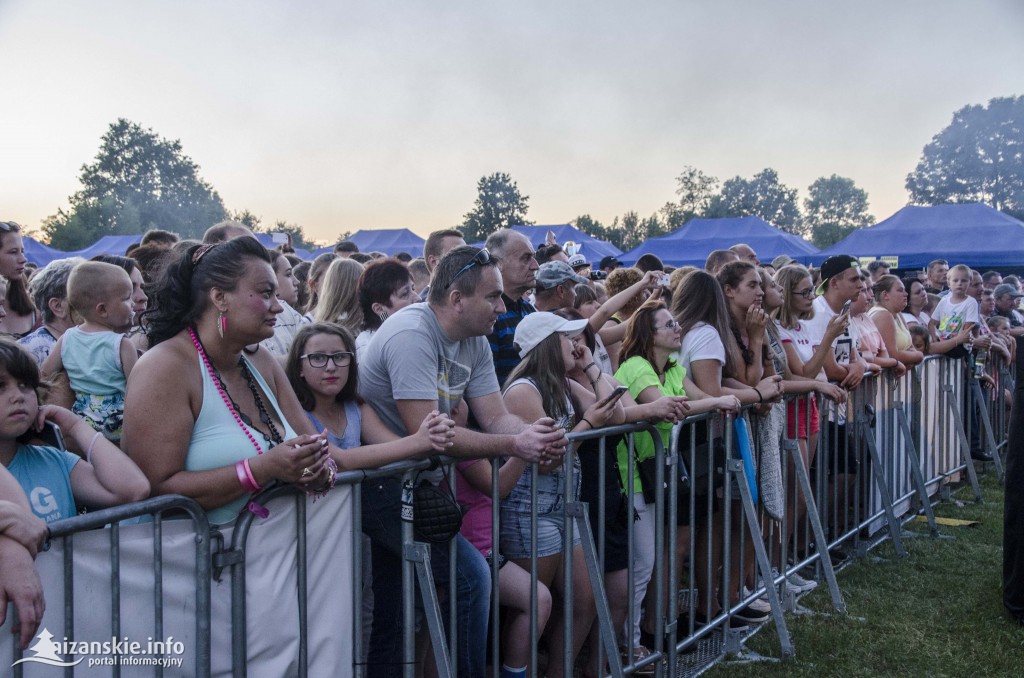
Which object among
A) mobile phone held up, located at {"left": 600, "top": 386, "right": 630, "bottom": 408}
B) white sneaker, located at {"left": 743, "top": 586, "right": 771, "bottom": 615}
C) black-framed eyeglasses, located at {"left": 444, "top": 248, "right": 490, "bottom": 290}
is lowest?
white sneaker, located at {"left": 743, "top": 586, "right": 771, "bottom": 615}

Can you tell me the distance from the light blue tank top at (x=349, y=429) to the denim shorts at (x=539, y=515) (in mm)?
782

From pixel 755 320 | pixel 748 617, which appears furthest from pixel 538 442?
pixel 748 617

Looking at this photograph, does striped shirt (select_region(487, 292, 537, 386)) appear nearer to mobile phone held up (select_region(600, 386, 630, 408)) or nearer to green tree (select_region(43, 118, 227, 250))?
mobile phone held up (select_region(600, 386, 630, 408))

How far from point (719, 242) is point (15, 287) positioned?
66.4 feet

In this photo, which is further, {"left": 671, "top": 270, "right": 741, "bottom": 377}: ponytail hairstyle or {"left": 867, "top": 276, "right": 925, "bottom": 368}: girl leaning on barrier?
{"left": 867, "top": 276, "right": 925, "bottom": 368}: girl leaning on barrier

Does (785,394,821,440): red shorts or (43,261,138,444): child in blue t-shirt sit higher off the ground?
(43,261,138,444): child in blue t-shirt

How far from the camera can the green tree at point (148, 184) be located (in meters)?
82.8

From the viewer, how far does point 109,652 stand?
228 centimetres

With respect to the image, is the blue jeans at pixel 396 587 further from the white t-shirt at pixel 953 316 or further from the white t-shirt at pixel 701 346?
the white t-shirt at pixel 953 316

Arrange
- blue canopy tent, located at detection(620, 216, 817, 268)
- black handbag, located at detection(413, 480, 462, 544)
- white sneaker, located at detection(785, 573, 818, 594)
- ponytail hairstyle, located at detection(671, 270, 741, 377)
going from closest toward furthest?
black handbag, located at detection(413, 480, 462, 544) < ponytail hairstyle, located at detection(671, 270, 741, 377) < white sneaker, located at detection(785, 573, 818, 594) < blue canopy tent, located at detection(620, 216, 817, 268)

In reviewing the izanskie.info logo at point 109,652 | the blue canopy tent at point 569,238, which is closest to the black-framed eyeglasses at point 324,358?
the izanskie.info logo at point 109,652

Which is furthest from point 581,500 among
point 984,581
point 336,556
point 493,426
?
point 984,581

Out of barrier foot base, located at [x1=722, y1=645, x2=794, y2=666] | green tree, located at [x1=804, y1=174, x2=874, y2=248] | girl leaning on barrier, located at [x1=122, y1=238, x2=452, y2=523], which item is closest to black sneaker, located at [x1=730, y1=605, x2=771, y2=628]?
barrier foot base, located at [x1=722, y1=645, x2=794, y2=666]

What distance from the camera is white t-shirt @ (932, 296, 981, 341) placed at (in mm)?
9305
